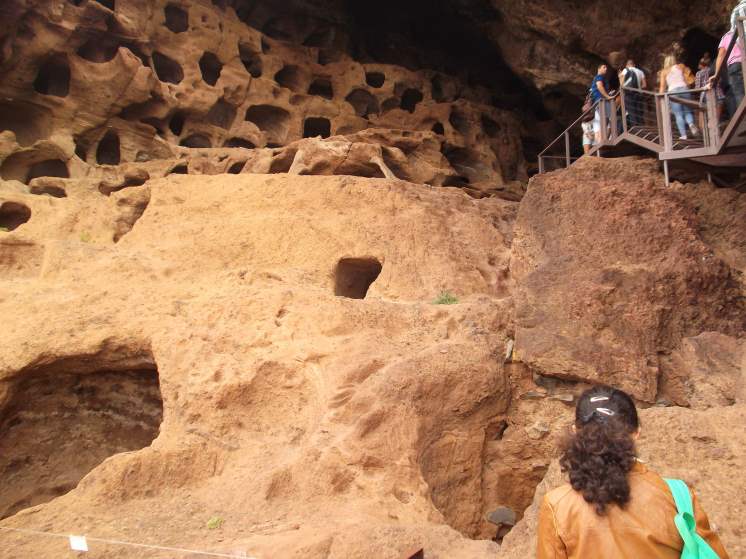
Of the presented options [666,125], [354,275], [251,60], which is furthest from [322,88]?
[666,125]

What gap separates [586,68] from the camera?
14.8 metres

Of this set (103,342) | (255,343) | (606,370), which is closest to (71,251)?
(103,342)

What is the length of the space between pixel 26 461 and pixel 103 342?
197 centimetres

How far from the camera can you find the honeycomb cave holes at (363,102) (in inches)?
758

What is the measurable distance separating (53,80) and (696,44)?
15450mm

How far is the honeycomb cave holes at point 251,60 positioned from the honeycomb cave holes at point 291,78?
694 mm

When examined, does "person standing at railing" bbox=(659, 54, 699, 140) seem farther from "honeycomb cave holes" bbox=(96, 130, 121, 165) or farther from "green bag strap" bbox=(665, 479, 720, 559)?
"honeycomb cave holes" bbox=(96, 130, 121, 165)

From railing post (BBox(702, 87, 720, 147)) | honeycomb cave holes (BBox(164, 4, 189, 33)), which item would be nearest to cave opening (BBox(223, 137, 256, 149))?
honeycomb cave holes (BBox(164, 4, 189, 33))

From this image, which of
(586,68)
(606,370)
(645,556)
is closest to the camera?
(645,556)

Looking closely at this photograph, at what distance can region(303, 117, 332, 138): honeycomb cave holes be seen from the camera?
1866 centimetres

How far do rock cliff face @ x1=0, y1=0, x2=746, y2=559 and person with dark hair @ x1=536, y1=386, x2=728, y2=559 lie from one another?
175 cm

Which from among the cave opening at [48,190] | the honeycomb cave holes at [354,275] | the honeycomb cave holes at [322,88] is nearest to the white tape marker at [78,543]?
the honeycomb cave holes at [354,275]

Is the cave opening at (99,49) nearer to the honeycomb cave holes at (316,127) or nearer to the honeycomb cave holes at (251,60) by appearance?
the honeycomb cave holes at (251,60)

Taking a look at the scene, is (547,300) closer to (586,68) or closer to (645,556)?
(645,556)
